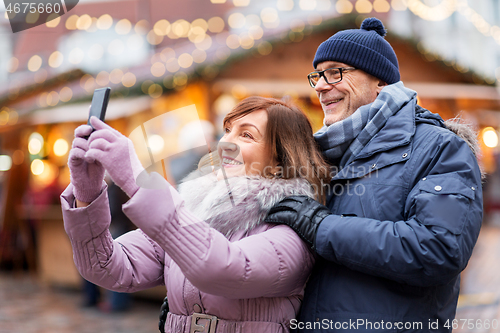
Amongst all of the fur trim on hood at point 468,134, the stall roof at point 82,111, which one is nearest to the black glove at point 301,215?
the fur trim on hood at point 468,134

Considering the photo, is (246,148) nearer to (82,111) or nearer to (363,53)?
(363,53)

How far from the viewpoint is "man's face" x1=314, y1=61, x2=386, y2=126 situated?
5.80 feet

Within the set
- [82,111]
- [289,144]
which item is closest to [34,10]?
[289,144]

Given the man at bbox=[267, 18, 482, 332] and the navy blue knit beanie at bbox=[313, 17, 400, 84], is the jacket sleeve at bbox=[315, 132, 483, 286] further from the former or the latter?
the navy blue knit beanie at bbox=[313, 17, 400, 84]

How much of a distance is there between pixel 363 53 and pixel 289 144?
20.4 inches

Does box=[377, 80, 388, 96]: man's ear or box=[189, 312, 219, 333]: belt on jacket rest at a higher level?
box=[377, 80, 388, 96]: man's ear

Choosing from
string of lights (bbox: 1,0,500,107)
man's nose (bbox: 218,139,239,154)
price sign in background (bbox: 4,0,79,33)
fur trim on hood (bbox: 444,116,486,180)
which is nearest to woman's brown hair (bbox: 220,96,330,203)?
man's nose (bbox: 218,139,239,154)

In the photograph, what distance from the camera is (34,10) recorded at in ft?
7.32

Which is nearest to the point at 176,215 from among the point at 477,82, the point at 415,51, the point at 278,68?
the point at 278,68

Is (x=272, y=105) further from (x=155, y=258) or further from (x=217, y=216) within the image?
(x=155, y=258)

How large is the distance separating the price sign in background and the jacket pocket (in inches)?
68.2

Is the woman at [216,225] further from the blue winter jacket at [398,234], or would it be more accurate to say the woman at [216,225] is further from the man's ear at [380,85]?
the man's ear at [380,85]

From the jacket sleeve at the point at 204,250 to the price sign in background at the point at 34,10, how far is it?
1.24 meters

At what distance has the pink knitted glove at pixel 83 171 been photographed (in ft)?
3.84
